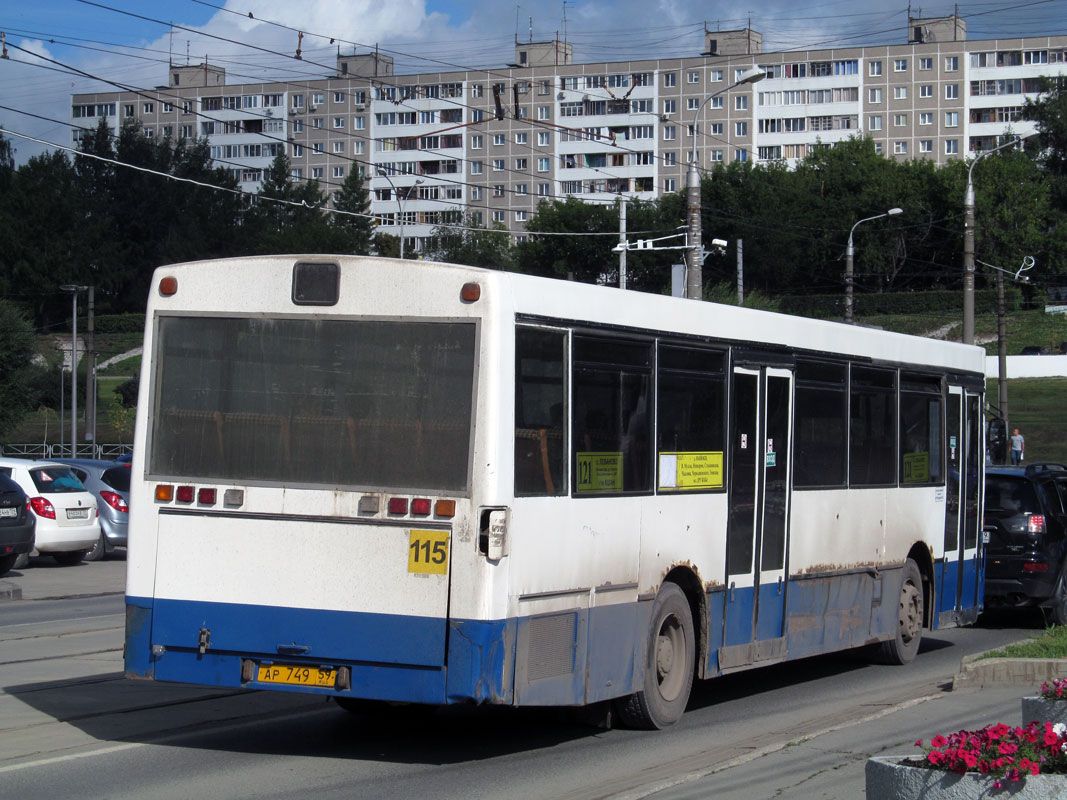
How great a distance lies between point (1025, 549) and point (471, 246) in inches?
3544

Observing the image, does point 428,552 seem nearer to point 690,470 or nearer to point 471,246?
point 690,470

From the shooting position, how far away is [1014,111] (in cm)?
10988

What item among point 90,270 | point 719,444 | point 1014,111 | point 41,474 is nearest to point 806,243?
point 1014,111

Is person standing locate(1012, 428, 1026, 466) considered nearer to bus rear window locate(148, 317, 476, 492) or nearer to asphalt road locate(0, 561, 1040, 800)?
asphalt road locate(0, 561, 1040, 800)

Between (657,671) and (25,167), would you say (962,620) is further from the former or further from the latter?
(25,167)

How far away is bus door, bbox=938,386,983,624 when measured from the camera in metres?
14.1

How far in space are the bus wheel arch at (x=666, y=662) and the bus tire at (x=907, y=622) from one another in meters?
4.01

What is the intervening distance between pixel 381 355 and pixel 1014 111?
110238 millimetres

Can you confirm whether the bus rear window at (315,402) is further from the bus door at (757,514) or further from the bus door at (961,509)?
the bus door at (961,509)

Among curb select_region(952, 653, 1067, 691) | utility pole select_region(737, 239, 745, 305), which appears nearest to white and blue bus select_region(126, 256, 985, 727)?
curb select_region(952, 653, 1067, 691)

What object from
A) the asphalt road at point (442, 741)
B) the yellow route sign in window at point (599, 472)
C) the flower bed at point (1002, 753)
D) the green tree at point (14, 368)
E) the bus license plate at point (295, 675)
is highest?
the green tree at point (14, 368)

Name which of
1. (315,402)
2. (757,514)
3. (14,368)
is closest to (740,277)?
(14,368)

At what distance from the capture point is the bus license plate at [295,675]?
26.1 ft

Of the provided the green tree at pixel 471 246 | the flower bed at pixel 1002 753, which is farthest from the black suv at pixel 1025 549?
the green tree at pixel 471 246
